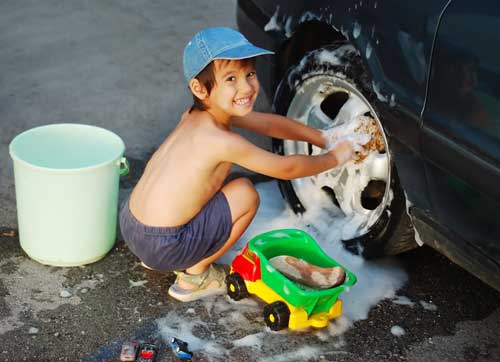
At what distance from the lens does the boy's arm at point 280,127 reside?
342 centimetres

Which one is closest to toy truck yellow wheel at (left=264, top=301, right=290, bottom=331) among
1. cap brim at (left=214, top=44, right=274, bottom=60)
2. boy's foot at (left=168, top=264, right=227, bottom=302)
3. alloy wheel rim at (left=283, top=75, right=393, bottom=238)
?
boy's foot at (left=168, top=264, right=227, bottom=302)

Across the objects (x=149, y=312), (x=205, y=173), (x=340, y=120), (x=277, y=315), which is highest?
(x=340, y=120)

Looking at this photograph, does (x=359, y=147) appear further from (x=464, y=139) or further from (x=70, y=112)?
(x=70, y=112)

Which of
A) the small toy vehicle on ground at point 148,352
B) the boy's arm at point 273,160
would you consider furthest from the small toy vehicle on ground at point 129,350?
the boy's arm at point 273,160

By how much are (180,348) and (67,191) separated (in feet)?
2.47

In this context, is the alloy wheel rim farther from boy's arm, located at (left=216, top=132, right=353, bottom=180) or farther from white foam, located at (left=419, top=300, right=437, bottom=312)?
white foam, located at (left=419, top=300, right=437, bottom=312)

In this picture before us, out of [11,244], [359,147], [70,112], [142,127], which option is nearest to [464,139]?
[359,147]

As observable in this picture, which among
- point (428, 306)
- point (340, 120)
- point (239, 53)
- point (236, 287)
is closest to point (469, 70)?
point (239, 53)

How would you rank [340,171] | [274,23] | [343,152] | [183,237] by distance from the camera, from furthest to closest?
[274,23], [340,171], [343,152], [183,237]

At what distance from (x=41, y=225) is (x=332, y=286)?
1.16 meters

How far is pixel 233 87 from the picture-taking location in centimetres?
307

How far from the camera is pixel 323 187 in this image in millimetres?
3705

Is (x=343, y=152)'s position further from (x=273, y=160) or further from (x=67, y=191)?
(x=67, y=191)

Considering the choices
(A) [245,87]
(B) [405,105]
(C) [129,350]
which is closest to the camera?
(B) [405,105]
